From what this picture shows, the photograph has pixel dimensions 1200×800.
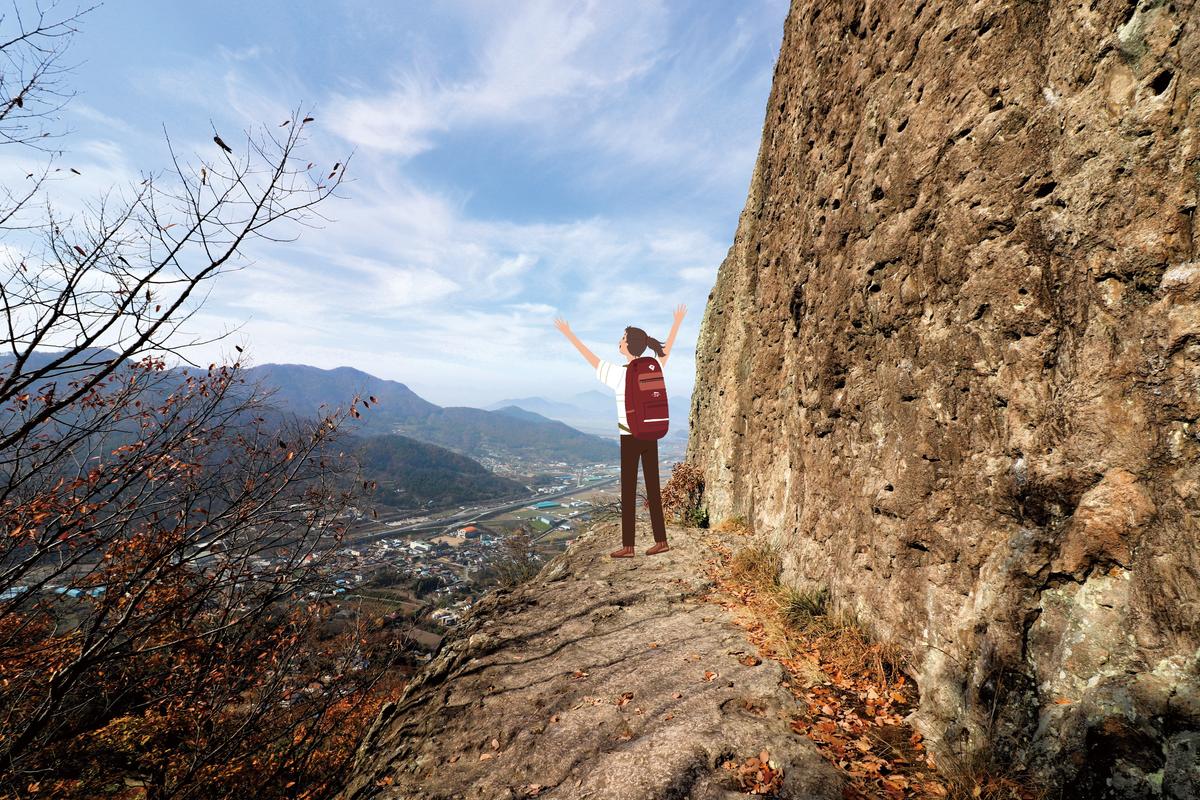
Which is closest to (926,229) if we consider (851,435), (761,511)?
(851,435)

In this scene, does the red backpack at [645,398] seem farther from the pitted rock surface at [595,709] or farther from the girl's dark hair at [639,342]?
the pitted rock surface at [595,709]

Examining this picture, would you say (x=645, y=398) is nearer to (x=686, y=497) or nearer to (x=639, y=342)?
(x=639, y=342)

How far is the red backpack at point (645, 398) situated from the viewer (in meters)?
7.54

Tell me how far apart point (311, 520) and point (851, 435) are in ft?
27.7

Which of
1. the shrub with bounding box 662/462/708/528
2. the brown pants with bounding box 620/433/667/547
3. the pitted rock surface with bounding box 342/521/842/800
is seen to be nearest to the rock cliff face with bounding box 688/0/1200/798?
the pitted rock surface with bounding box 342/521/842/800

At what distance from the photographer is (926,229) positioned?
5090 millimetres

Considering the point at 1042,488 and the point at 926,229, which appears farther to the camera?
the point at 926,229

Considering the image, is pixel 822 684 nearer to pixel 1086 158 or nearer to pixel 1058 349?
pixel 1058 349

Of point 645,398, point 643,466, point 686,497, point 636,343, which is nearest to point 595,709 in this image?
point 643,466

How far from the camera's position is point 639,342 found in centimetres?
779

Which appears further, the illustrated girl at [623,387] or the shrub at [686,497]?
the shrub at [686,497]

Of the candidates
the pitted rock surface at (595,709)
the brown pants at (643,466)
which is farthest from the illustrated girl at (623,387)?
the pitted rock surface at (595,709)

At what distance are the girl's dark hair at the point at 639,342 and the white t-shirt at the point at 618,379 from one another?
0.18 metres

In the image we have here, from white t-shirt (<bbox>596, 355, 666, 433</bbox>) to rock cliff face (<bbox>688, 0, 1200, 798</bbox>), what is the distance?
129 inches
